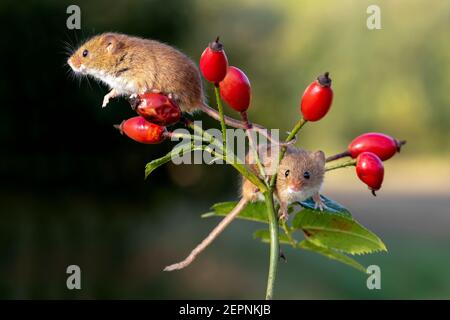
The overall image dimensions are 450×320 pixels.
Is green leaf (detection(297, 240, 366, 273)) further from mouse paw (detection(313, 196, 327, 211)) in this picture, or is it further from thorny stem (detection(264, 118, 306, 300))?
thorny stem (detection(264, 118, 306, 300))

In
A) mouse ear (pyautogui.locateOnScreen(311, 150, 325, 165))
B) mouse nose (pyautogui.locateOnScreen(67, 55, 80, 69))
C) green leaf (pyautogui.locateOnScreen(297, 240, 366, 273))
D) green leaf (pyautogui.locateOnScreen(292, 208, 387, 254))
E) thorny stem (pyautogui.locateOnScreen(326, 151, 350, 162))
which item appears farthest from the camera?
mouse nose (pyautogui.locateOnScreen(67, 55, 80, 69))

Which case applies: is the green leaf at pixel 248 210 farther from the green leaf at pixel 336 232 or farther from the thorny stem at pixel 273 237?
the thorny stem at pixel 273 237

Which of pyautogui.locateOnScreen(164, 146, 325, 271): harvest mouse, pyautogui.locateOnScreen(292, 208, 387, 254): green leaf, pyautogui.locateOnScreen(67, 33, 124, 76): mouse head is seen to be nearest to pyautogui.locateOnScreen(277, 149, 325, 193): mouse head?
pyautogui.locateOnScreen(164, 146, 325, 271): harvest mouse

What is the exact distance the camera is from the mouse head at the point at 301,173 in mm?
1344

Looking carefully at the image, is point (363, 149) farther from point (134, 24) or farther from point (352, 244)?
point (134, 24)

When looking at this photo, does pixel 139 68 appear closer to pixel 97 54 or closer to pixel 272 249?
pixel 97 54

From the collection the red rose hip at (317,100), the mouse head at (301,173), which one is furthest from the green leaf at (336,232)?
the red rose hip at (317,100)

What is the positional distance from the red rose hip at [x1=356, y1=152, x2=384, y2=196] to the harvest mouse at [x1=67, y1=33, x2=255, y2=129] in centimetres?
39

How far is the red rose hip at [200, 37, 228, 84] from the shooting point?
3.23ft

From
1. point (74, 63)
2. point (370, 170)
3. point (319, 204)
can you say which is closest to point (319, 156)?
point (319, 204)

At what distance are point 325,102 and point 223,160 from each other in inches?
7.7

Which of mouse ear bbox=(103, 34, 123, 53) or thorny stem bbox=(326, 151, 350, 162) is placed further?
mouse ear bbox=(103, 34, 123, 53)

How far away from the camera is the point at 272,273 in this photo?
90cm

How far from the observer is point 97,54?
1506 mm
